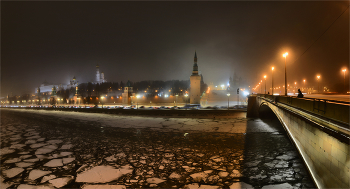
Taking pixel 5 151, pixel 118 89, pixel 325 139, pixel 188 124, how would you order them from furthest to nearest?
pixel 118 89 → pixel 188 124 → pixel 5 151 → pixel 325 139

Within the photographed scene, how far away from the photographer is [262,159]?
1149cm

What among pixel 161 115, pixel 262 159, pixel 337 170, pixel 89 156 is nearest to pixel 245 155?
pixel 262 159

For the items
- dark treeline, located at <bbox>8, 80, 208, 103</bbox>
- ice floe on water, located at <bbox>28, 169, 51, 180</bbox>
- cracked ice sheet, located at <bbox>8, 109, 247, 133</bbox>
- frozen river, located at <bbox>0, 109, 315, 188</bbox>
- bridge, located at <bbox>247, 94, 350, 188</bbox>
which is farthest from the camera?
dark treeline, located at <bbox>8, 80, 208, 103</bbox>

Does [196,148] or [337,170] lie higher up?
[337,170]

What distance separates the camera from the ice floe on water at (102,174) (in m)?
8.95

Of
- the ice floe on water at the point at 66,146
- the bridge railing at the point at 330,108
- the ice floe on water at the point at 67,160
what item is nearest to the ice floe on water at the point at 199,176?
the bridge railing at the point at 330,108

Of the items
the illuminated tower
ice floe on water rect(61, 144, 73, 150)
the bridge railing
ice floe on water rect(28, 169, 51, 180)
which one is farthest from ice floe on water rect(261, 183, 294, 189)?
the illuminated tower

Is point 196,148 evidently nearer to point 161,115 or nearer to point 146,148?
point 146,148

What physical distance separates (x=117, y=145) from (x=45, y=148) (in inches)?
209

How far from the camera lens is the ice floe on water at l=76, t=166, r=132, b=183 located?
352 inches

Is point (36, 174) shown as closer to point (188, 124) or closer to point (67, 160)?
point (67, 160)

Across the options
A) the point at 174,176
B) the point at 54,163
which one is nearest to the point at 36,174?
the point at 54,163

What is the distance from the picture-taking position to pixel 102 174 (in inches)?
375

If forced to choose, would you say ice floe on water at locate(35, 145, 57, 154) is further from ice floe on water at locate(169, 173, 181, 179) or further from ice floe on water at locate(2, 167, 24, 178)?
ice floe on water at locate(169, 173, 181, 179)
